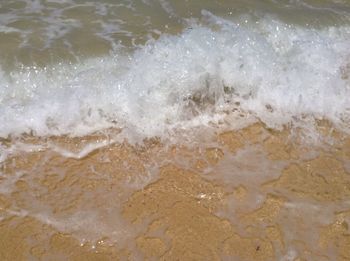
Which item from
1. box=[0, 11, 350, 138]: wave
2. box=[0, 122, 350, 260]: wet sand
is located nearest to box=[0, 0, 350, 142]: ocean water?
box=[0, 11, 350, 138]: wave

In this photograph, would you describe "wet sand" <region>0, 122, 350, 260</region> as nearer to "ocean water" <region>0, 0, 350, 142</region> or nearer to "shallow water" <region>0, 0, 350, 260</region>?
"shallow water" <region>0, 0, 350, 260</region>

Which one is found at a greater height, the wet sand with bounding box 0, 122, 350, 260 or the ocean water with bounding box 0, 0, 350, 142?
the ocean water with bounding box 0, 0, 350, 142

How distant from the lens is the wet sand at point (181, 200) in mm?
2729

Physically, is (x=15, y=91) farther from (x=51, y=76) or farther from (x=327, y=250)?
(x=327, y=250)

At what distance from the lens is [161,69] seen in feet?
12.6

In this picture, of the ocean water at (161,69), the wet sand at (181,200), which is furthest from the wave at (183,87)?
the wet sand at (181,200)

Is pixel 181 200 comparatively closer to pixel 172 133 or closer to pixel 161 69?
pixel 172 133

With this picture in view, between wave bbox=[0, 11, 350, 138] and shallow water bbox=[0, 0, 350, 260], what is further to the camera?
wave bbox=[0, 11, 350, 138]

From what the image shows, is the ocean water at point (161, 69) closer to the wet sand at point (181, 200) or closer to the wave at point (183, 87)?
the wave at point (183, 87)

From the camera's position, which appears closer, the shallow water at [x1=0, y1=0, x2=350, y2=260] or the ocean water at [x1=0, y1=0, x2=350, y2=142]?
the shallow water at [x1=0, y1=0, x2=350, y2=260]

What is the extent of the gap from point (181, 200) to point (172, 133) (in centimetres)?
65

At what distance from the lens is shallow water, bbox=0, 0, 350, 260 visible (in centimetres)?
281

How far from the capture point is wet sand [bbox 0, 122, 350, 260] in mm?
2729

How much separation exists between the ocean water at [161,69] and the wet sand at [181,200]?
26 cm
